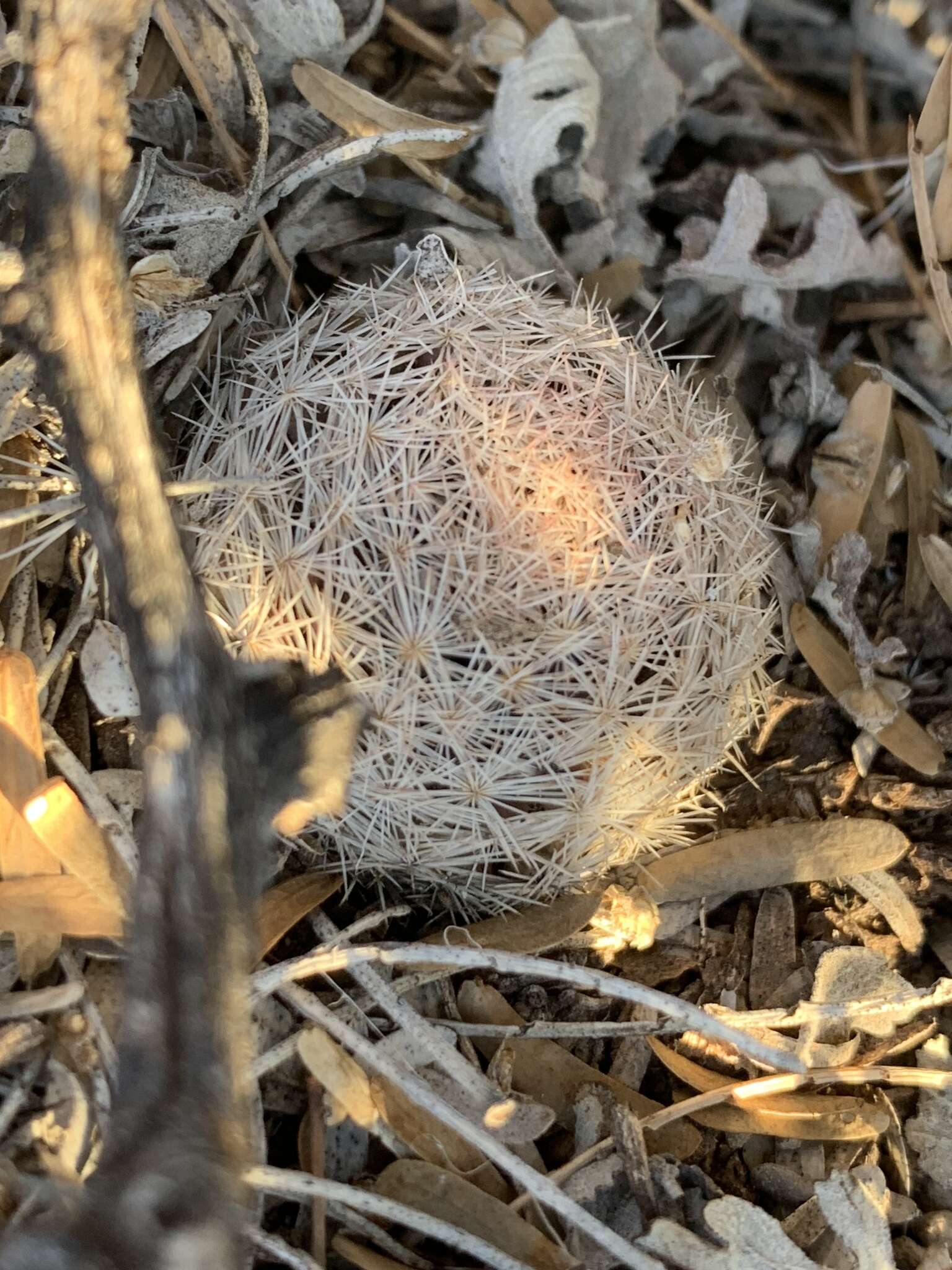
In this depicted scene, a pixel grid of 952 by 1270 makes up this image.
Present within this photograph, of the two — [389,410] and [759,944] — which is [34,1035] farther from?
[759,944]

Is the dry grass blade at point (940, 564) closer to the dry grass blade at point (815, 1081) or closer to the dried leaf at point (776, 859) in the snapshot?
the dried leaf at point (776, 859)

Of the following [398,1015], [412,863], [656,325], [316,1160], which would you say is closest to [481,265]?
[656,325]

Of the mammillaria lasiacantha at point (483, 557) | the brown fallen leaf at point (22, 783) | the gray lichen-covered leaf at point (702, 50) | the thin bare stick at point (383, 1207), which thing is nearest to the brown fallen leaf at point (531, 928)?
the mammillaria lasiacantha at point (483, 557)

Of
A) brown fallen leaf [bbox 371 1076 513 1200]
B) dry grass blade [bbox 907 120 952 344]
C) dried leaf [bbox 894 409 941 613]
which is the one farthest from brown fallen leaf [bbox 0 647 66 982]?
dry grass blade [bbox 907 120 952 344]

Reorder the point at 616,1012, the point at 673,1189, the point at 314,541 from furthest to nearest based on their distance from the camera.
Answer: the point at 616,1012
the point at 673,1189
the point at 314,541

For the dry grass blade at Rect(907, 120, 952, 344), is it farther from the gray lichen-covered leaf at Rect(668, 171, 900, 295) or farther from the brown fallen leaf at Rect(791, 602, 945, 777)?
the brown fallen leaf at Rect(791, 602, 945, 777)

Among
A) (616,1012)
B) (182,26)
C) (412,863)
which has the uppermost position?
(182,26)
